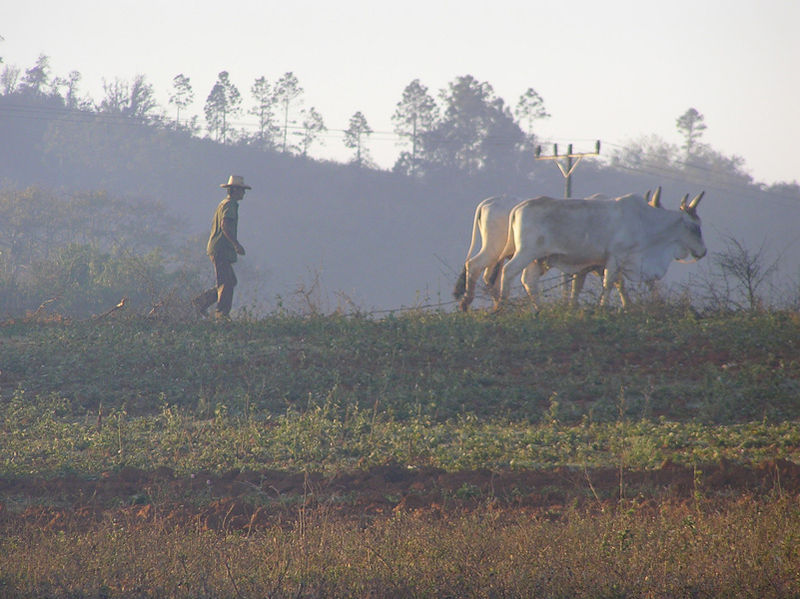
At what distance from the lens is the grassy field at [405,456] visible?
4.80 m

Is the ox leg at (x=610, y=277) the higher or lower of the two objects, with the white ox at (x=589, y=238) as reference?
A: lower

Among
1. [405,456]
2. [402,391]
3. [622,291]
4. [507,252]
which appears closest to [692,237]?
[622,291]

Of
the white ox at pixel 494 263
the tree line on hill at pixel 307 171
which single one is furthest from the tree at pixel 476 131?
the white ox at pixel 494 263

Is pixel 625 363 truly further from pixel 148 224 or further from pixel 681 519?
pixel 148 224

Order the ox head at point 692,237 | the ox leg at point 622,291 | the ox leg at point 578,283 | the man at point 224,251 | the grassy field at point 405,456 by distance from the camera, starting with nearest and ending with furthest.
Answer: the grassy field at point 405,456
the ox leg at point 622,291
the man at point 224,251
the ox leg at point 578,283
the ox head at point 692,237

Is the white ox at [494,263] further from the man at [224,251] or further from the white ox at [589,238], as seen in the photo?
the man at [224,251]

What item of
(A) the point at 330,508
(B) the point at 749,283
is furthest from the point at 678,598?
(B) the point at 749,283

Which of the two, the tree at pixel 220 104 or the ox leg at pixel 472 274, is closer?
the ox leg at pixel 472 274

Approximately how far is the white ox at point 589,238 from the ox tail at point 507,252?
38 mm

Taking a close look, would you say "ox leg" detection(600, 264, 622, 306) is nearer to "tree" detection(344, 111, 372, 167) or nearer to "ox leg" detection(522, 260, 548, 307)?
"ox leg" detection(522, 260, 548, 307)

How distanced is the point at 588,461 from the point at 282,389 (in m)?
3.99

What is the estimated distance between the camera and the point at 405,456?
7.54 metres

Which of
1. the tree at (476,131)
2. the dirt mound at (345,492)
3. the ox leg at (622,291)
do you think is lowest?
the dirt mound at (345,492)

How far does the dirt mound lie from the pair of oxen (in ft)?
21.5
